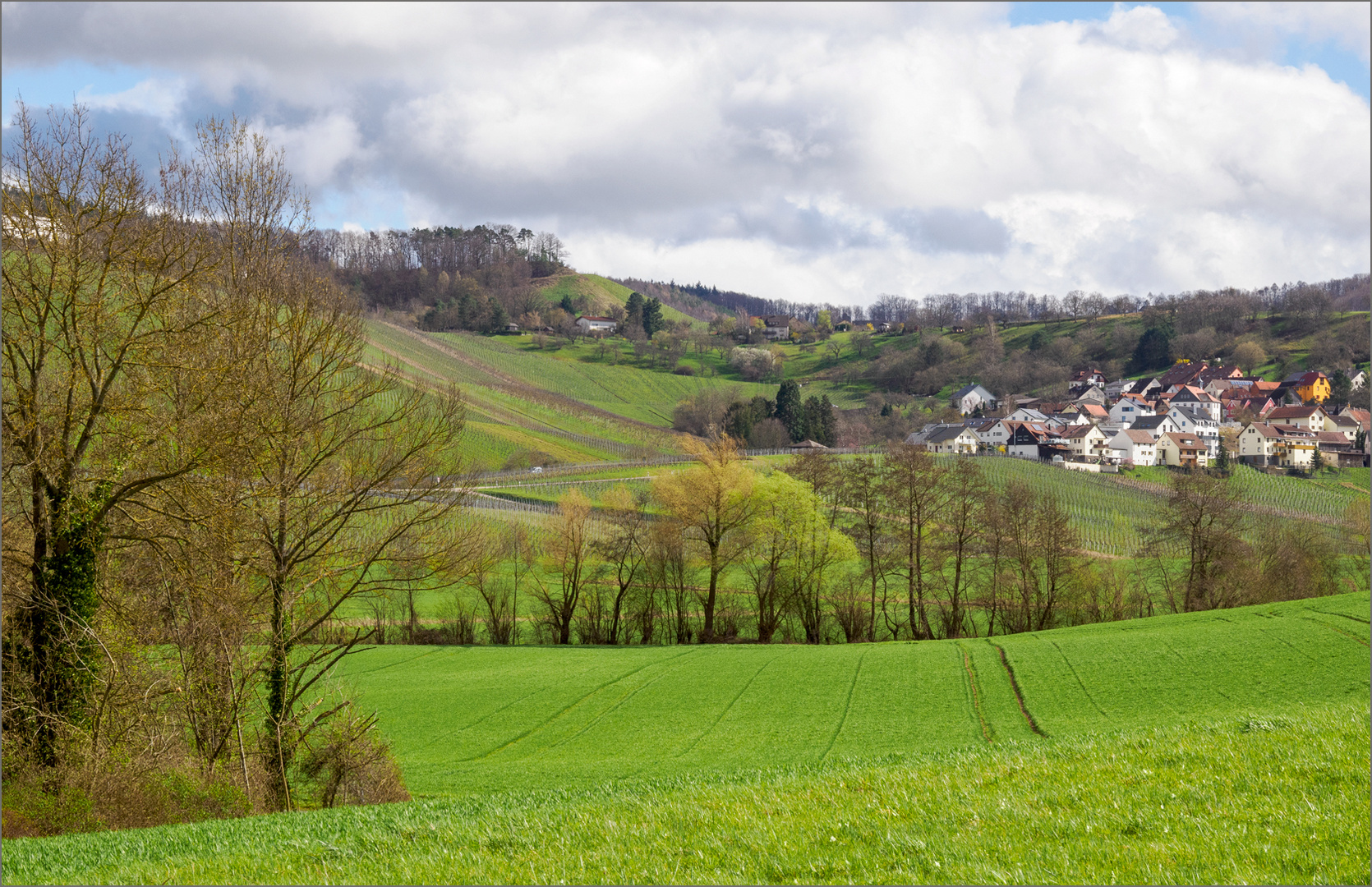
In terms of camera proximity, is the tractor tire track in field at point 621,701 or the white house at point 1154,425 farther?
the white house at point 1154,425

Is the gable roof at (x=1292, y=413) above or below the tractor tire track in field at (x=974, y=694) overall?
above

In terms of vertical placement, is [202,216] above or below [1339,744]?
above

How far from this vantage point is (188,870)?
804 cm

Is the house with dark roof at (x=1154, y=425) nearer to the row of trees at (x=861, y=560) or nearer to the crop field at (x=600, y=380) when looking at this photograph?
the crop field at (x=600, y=380)

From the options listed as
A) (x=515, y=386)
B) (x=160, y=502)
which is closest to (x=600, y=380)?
(x=515, y=386)

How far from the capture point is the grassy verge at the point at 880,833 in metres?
6.98

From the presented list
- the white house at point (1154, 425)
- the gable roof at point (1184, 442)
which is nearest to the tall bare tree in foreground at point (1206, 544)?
the gable roof at point (1184, 442)

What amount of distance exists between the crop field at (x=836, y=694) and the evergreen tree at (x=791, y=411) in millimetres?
84929

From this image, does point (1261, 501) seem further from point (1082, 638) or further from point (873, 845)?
point (873, 845)

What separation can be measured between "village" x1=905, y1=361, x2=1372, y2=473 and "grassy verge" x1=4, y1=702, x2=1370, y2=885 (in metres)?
105

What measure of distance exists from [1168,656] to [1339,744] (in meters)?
25.6

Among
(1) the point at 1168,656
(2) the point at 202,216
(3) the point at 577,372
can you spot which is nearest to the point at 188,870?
(2) the point at 202,216

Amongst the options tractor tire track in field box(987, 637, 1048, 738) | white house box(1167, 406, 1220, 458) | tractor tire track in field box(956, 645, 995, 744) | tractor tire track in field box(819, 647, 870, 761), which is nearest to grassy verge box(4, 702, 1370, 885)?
tractor tire track in field box(819, 647, 870, 761)

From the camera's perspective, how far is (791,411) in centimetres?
13075
